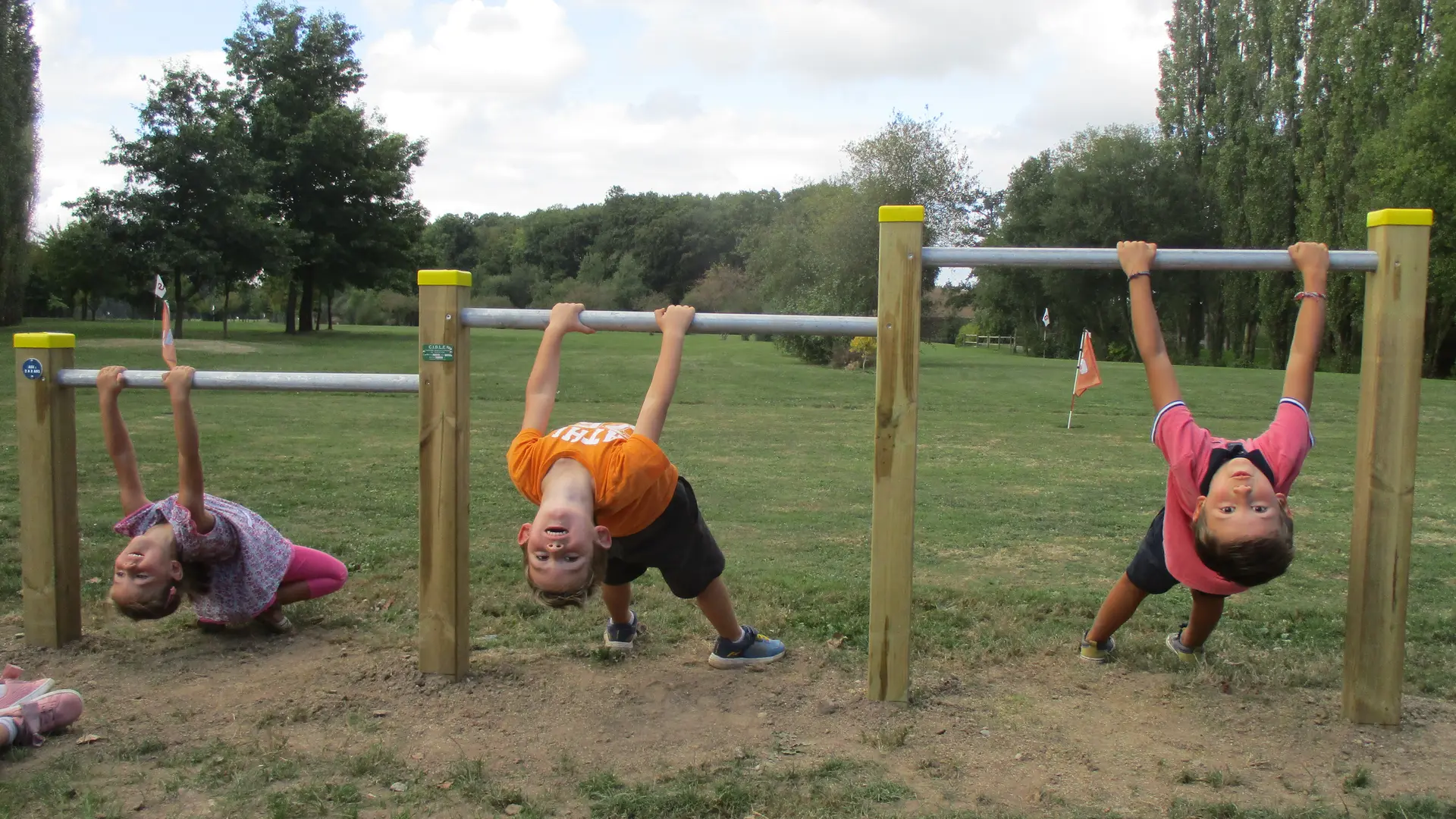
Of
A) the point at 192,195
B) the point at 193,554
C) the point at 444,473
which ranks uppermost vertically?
the point at 192,195

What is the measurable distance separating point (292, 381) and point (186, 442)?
444mm

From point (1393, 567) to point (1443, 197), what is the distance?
32669mm

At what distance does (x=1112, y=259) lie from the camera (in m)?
3.67

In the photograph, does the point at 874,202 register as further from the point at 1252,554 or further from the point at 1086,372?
the point at 1252,554

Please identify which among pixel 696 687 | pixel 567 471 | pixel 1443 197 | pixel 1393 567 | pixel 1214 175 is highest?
pixel 1214 175

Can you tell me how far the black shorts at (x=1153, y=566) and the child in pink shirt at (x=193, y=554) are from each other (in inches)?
137

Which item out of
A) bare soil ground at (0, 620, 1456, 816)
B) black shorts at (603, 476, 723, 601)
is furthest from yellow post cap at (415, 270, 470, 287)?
bare soil ground at (0, 620, 1456, 816)

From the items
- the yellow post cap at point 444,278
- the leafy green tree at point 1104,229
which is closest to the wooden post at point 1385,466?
the yellow post cap at point 444,278

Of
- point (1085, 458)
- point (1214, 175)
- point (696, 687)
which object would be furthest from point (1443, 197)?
point (696, 687)

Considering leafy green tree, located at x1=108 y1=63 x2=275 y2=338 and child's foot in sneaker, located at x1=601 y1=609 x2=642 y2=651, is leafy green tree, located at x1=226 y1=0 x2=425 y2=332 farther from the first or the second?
child's foot in sneaker, located at x1=601 y1=609 x2=642 y2=651

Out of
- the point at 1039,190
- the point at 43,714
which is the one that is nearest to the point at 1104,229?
the point at 1039,190

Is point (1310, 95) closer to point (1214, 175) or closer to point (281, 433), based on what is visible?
point (1214, 175)

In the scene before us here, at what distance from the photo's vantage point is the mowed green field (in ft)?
15.8

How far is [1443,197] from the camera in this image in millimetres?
29969
